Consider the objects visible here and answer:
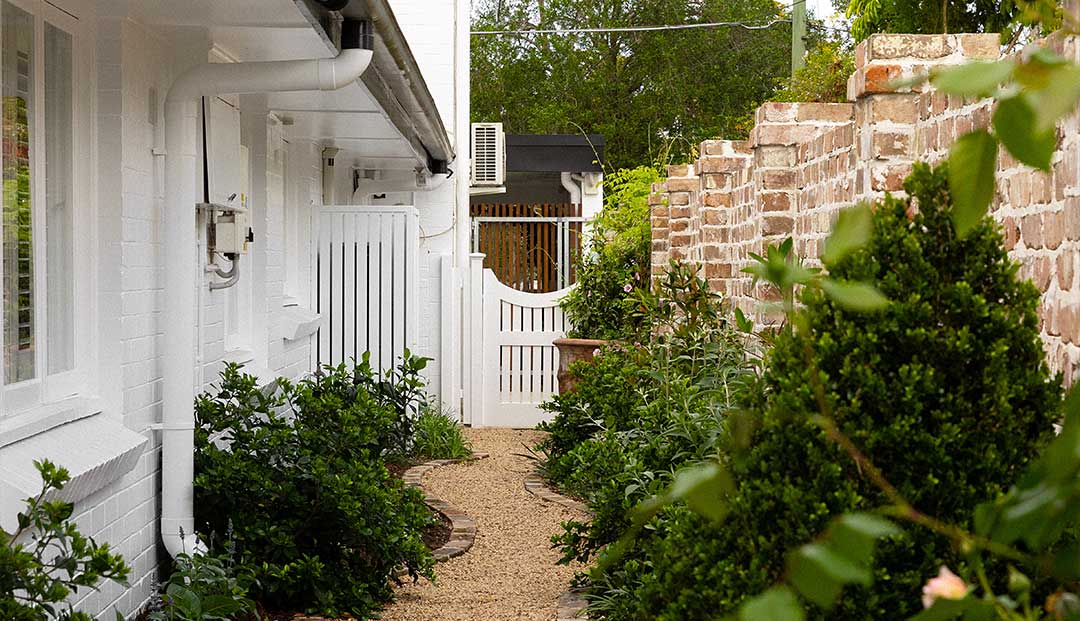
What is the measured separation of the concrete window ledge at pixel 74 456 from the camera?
332cm

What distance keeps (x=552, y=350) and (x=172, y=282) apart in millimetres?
7552

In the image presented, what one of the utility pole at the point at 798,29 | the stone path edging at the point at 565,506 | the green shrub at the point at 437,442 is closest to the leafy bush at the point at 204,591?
the stone path edging at the point at 565,506

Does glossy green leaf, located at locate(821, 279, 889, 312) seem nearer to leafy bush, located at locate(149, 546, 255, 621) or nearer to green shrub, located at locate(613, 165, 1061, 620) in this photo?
green shrub, located at locate(613, 165, 1061, 620)

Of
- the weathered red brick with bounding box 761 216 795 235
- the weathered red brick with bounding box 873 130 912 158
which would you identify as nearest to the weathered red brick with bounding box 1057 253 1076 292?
the weathered red brick with bounding box 873 130 912 158

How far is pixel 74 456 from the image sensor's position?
3736 mm

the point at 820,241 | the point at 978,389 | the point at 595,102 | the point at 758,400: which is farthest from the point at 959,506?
the point at 595,102

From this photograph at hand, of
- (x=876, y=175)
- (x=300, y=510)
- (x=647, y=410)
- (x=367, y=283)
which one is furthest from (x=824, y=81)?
(x=300, y=510)

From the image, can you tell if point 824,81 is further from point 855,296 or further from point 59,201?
point 855,296

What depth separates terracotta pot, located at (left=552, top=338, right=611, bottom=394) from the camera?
10.5 metres

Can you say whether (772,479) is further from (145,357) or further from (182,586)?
(145,357)

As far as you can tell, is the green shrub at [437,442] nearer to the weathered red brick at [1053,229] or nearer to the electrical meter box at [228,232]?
the electrical meter box at [228,232]

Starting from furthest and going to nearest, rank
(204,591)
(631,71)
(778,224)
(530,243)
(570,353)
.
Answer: (631,71), (530,243), (570,353), (778,224), (204,591)

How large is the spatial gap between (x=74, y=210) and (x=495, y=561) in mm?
2932

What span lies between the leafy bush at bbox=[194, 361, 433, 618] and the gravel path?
0.85 feet
